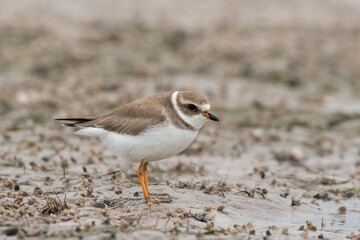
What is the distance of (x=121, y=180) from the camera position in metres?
8.75

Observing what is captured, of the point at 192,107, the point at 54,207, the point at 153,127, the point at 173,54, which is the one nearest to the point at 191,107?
the point at 192,107

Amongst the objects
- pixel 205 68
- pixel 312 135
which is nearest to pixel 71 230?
pixel 312 135

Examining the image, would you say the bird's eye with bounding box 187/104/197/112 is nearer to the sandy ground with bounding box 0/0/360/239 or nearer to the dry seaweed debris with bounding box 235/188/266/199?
the sandy ground with bounding box 0/0/360/239

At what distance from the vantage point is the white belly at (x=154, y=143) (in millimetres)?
7250

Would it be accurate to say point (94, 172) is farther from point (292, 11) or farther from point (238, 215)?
point (292, 11)

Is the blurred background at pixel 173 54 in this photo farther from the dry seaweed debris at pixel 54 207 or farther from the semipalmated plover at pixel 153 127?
the dry seaweed debris at pixel 54 207

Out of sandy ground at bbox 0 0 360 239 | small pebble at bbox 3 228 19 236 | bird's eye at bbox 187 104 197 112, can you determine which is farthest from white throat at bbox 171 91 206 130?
small pebble at bbox 3 228 19 236

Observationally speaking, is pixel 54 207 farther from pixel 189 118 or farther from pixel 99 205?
pixel 189 118

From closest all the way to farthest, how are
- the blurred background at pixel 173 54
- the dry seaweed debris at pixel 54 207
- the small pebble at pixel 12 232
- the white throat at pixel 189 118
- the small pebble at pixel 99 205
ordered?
the small pebble at pixel 12 232, the dry seaweed debris at pixel 54 207, the small pebble at pixel 99 205, the white throat at pixel 189 118, the blurred background at pixel 173 54

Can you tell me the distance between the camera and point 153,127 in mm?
7328

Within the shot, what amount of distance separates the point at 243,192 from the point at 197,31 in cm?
1129

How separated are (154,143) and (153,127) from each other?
215mm

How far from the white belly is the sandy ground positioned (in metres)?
0.64

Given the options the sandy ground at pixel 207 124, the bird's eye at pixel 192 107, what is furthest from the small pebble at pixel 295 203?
the bird's eye at pixel 192 107
